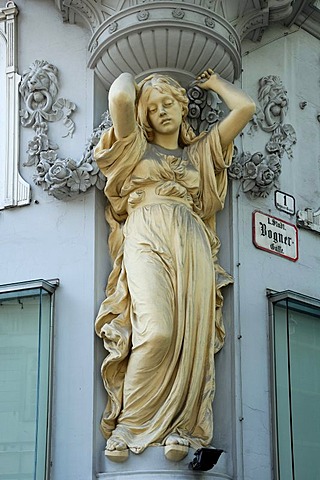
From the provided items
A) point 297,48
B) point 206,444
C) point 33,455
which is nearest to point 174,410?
point 206,444

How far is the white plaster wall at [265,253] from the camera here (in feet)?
28.4

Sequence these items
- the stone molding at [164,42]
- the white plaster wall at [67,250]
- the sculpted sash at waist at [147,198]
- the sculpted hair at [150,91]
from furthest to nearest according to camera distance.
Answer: the stone molding at [164,42] → the sculpted hair at [150,91] → the sculpted sash at waist at [147,198] → the white plaster wall at [67,250]

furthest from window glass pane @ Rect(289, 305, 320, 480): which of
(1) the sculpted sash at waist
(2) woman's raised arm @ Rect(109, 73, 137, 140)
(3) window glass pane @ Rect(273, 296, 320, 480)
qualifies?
(2) woman's raised arm @ Rect(109, 73, 137, 140)

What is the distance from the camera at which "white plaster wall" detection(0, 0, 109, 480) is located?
27.5 feet

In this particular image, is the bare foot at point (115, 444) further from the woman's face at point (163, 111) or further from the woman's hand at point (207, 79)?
the woman's hand at point (207, 79)

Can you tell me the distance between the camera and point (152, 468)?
799 cm

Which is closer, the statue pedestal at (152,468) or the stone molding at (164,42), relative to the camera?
the statue pedestal at (152,468)

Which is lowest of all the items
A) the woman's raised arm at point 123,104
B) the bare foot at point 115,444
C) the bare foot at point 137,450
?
the bare foot at point 137,450

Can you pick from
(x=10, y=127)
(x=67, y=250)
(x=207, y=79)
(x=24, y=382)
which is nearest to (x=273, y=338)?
(x=67, y=250)

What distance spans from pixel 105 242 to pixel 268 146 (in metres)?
1.58

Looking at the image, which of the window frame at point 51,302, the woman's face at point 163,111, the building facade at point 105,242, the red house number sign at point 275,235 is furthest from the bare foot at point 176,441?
the woman's face at point 163,111

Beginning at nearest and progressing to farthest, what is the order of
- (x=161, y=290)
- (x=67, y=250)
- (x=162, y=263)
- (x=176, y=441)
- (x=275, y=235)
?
(x=176, y=441) < (x=161, y=290) < (x=162, y=263) < (x=67, y=250) < (x=275, y=235)

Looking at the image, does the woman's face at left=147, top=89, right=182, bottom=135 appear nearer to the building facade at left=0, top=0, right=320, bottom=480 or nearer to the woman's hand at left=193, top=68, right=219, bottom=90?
the woman's hand at left=193, top=68, right=219, bottom=90

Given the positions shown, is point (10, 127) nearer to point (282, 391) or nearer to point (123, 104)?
point (123, 104)
